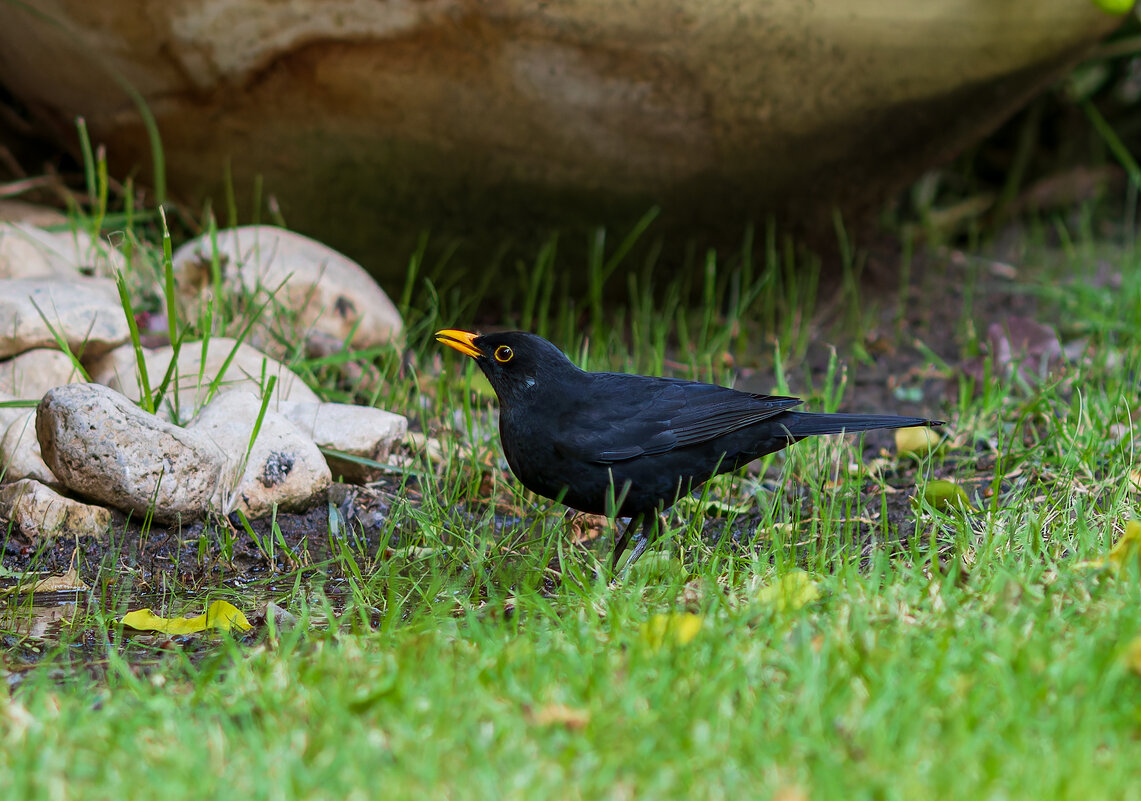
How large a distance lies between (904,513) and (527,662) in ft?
5.37

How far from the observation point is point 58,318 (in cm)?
365

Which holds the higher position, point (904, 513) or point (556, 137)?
point (556, 137)

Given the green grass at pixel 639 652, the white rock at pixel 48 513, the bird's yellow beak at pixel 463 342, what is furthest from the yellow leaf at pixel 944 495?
the white rock at pixel 48 513

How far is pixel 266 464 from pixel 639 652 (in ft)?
5.51

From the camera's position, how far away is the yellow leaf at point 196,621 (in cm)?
263

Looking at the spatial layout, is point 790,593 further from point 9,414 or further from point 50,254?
point 50,254

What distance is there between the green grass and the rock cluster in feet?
0.48

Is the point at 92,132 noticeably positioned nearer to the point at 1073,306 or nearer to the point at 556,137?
the point at 556,137

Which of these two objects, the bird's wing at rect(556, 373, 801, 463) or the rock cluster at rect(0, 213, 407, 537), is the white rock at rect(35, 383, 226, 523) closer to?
the rock cluster at rect(0, 213, 407, 537)

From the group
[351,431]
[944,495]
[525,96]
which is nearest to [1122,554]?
[944,495]

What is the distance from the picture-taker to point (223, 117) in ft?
15.9

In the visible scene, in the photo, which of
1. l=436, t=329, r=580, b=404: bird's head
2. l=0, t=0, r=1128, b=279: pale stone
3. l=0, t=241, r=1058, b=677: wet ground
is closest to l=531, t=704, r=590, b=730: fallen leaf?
l=0, t=241, r=1058, b=677: wet ground

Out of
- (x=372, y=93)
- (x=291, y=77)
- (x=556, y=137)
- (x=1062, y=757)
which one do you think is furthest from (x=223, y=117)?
(x=1062, y=757)

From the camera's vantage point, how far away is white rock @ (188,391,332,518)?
3.29 meters
